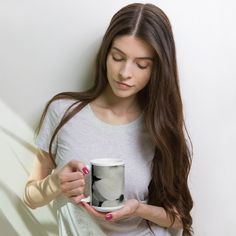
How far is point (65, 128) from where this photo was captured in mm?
1338

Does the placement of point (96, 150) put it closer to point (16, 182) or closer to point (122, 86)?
point (122, 86)

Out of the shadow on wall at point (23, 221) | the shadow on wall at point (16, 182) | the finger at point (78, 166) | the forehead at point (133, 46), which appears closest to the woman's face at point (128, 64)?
the forehead at point (133, 46)

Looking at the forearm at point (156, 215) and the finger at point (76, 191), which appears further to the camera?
the forearm at point (156, 215)

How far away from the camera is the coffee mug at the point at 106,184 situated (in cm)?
105

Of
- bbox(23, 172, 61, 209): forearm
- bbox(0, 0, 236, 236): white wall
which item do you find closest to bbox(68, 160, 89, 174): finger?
bbox(23, 172, 61, 209): forearm

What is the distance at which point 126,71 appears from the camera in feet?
4.04

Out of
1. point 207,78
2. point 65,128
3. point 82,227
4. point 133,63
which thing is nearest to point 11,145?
point 65,128

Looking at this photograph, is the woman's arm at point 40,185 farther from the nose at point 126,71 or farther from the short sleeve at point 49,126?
the nose at point 126,71

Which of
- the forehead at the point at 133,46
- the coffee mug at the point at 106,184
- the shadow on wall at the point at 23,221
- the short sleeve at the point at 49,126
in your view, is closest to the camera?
the coffee mug at the point at 106,184

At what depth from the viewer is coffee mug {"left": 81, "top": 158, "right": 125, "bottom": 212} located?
105 cm

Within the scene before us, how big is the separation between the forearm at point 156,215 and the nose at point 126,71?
35 centimetres

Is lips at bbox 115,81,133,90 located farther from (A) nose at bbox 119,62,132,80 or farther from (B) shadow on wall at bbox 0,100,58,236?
(B) shadow on wall at bbox 0,100,58,236

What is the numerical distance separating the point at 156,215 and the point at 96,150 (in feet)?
Result: 0.85

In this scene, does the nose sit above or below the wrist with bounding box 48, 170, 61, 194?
above
